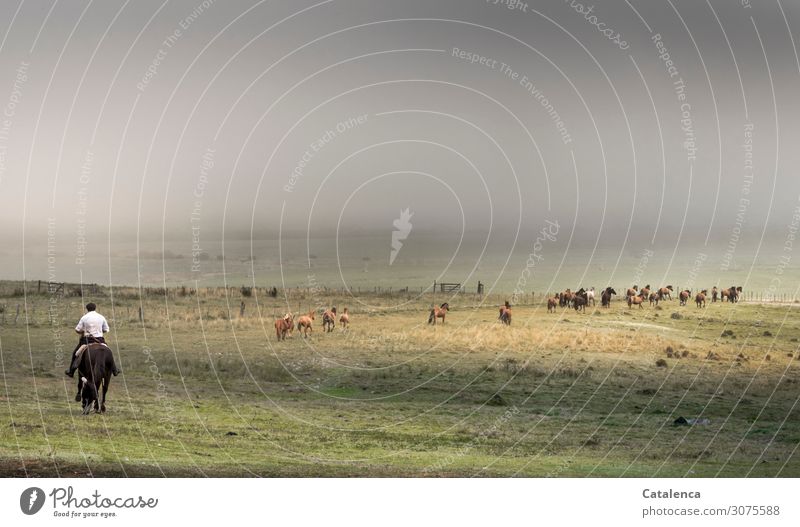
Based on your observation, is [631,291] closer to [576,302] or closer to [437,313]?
[576,302]

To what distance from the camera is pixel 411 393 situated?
41.8 metres

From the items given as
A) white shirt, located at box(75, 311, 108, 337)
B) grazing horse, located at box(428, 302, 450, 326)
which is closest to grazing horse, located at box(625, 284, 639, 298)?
grazing horse, located at box(428, 302, 450, 326)

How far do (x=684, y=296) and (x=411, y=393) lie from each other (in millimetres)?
34301

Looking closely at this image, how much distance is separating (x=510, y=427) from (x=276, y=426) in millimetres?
8586

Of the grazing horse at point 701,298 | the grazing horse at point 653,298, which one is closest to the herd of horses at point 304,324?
the grazing horse at point 653,298

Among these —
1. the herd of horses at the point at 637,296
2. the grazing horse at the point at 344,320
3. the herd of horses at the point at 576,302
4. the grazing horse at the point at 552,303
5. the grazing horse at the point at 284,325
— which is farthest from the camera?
the herd of horses at the point at 637,296

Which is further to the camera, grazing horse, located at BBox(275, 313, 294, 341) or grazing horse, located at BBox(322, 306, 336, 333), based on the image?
grazing horse, located at BBox(322, 306, 336, 333)

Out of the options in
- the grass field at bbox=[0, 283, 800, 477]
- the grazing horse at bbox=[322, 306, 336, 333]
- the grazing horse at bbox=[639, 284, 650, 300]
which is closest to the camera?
the grass field at bbox=[0, 283, 800, 477]

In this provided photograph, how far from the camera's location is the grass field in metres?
29.7

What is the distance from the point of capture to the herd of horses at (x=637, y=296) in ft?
214

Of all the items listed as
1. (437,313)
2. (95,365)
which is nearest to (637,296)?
(437,313)

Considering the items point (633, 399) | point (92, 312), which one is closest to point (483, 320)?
→ point (633, 399)

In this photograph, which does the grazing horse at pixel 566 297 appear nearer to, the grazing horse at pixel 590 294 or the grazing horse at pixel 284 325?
the grazing horse at pixel 590 294

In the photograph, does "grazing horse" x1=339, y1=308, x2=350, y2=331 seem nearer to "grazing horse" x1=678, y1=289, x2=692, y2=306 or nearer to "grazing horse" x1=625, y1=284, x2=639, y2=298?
"grazing horse" x1=625, y1=284, x2=639, y2=298
